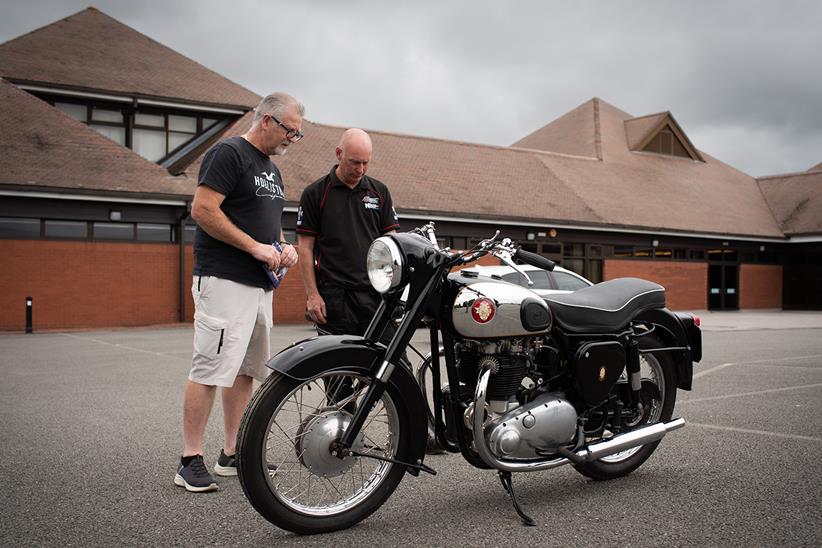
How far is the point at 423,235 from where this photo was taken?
3617 mm

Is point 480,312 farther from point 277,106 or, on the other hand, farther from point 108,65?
point 108,65

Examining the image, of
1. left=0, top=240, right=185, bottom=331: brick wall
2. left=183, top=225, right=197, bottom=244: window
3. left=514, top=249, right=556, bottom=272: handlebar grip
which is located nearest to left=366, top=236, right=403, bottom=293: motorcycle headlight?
left=514, top=249, right=556, bottom=272: handlebar grip

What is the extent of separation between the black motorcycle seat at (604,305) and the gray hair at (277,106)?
180 centimetres

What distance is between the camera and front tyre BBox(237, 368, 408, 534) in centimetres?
309

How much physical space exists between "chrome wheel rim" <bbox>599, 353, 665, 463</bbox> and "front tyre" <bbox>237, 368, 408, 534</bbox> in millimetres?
1540

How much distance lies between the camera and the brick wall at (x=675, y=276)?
28.1m

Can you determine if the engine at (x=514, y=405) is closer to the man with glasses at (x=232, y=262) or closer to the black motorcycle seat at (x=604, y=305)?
the black motorcycle seat at (x=604, y=305)

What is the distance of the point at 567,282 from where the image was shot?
37.3ft

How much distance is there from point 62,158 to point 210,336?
18.9 meters

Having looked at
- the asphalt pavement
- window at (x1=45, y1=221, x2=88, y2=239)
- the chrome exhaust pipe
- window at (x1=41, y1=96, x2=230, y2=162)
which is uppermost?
window at (x1=41, y1=96, x2=230, y2=162)

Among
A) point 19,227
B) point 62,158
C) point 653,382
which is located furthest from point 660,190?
point 653,382

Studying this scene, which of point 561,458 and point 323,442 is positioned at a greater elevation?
point 323,442

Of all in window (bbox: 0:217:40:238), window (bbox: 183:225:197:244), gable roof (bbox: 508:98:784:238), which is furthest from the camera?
gable roof (bbox: 508:98:784:238)

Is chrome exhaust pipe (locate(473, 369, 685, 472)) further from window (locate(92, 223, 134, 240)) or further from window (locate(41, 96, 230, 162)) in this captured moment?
window (locate(41, 96, 230, 162))
